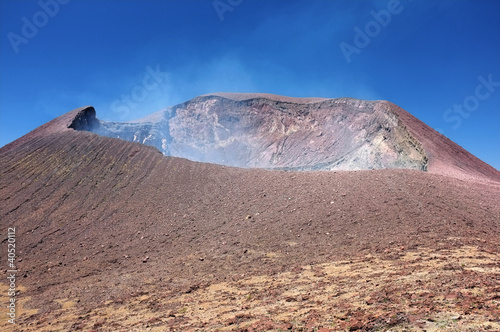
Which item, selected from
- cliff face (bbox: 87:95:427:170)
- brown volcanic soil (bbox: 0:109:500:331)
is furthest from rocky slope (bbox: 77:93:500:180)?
brown volcanic soil (bbox: 0:109:500:331)

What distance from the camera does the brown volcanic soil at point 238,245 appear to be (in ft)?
18.9

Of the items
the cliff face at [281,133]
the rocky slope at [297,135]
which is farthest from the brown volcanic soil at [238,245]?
the cliff face at [281,133]

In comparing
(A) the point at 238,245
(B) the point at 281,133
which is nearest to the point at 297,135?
(B) the point at 281,133

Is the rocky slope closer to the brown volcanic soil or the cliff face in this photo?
the cliff face

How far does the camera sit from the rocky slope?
30.9 metres

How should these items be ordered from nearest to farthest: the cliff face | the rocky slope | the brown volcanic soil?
the brown volcanic soil
the rocky slope
the cliff face

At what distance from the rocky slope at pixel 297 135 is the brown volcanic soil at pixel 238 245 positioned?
13.7 metres

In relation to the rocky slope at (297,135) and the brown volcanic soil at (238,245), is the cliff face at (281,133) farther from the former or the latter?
the brown volcanic soil at (238,245)

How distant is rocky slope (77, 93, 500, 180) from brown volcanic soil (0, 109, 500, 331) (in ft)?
44.8

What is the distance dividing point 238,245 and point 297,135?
38.3 m

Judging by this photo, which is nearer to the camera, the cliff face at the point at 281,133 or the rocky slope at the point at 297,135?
the rocky slope at the point at 297,135

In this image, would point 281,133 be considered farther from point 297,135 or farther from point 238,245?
point 238,245

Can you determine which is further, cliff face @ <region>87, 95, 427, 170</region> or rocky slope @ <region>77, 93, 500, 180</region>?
cliff face @ <region>87, 95, 427, 170</region>

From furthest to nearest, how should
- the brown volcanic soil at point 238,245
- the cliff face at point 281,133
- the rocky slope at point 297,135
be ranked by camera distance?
the cliff face at point 281,133 → the rocky slope at point 297,135 → the brown volcanic soil at point 238,245
